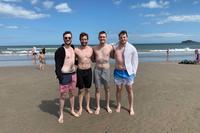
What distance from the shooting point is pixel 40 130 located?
6.75 metres

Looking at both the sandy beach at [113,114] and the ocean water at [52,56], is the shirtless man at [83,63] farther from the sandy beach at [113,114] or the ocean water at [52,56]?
the ocean water at [52,56]

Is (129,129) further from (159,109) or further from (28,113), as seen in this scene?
(28,113)

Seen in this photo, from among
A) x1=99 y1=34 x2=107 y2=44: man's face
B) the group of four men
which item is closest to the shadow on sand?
the group of four men

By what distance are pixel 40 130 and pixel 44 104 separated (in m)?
2.23

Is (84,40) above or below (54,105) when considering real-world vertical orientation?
above

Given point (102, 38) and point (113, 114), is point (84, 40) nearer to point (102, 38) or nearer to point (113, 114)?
point (102, 38)

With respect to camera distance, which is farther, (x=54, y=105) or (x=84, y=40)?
(x=54, y=105)

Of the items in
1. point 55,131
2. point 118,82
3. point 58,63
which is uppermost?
point 58,63

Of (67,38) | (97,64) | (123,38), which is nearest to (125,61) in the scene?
(123,38)

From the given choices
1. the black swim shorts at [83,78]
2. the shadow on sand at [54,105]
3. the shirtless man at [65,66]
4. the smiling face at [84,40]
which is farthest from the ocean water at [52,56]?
the shirtless man at [65,66]

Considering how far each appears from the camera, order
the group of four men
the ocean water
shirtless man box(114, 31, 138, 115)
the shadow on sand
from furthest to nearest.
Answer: the ocean water < the shadow on sand < shirtless man box(114, 31, 138, 115) < the group of four men

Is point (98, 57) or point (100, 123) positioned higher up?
point (98, 57)

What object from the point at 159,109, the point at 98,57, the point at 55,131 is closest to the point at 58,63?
the point at 98,57

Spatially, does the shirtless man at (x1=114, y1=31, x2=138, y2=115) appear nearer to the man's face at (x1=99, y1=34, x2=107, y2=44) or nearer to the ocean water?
the man's face at (x1=99, y1=34, x2=107, y2=44)
